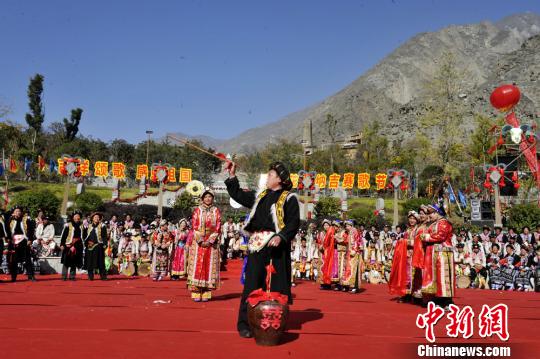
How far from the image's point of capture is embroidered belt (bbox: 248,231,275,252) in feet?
17.4

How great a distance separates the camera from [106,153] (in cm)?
5116

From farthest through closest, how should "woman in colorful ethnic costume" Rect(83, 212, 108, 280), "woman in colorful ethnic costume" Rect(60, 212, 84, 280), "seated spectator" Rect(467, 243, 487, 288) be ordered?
1. "seated spectator" Rect(467, 243, 487, 288)
2. "woman in colorful ethnic costume" Rect(83, 212, 108, 280)
3. "woman in colorful ethnic costume" Rect(60, 212, 84, 280)

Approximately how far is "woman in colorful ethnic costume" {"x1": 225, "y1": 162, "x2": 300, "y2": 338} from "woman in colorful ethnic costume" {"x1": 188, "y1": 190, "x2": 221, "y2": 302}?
8.03ft

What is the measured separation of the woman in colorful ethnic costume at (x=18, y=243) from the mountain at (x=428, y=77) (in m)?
65.6

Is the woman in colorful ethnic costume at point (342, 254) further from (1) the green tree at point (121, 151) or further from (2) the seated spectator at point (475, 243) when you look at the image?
(1) the green tree at point (121, 151)

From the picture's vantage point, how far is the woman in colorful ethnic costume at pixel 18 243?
32.9ft

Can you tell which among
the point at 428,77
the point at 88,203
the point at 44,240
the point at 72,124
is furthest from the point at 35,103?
the point at 428,77

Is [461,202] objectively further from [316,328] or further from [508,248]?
[316,328]

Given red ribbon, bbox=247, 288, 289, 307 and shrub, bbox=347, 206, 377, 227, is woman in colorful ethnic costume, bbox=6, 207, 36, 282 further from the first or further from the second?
shrub, bbox=347, 206, 377, 227

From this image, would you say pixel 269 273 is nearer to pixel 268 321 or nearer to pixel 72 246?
pixel 268 321

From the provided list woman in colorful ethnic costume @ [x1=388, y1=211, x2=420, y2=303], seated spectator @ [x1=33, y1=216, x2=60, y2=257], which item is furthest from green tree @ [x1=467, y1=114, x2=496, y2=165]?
seated spectator @ [x1=33, y1=216, x2=60, y2=257]

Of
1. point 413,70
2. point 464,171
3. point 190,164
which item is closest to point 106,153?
point 190,164

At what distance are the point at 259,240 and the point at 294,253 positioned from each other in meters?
8.75

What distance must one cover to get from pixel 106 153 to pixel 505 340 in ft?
164
